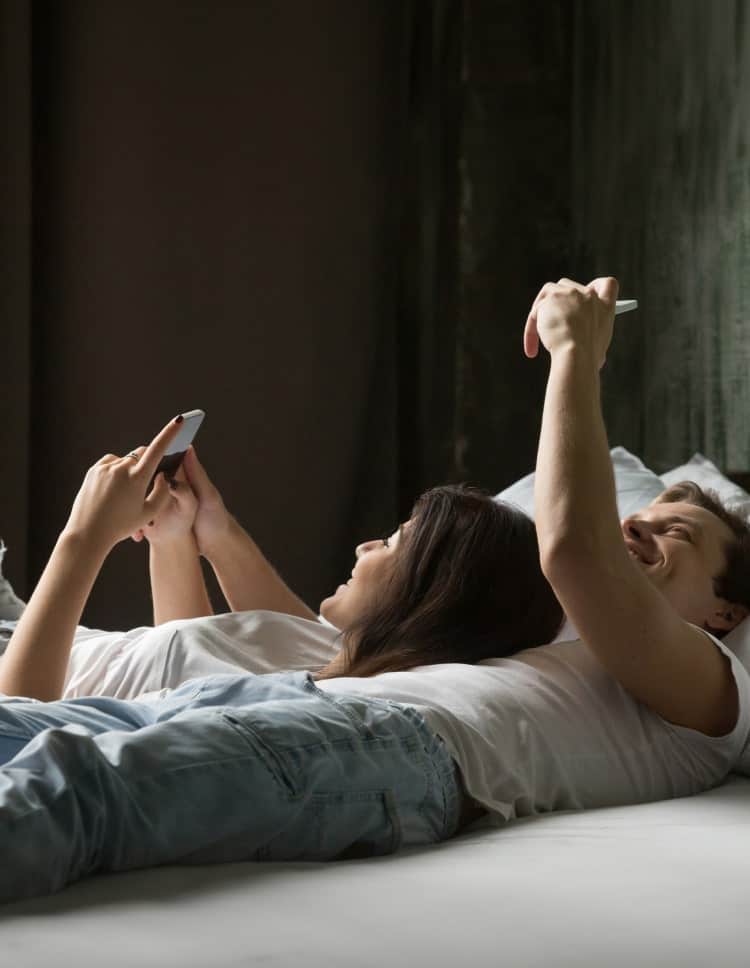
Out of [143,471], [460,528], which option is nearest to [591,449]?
[460,528]

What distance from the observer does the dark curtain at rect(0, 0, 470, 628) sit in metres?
2.63

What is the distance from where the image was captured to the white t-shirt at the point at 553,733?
3.61ft

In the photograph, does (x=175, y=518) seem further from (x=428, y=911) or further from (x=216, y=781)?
(x=428, y=911)

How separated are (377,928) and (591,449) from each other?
1.72 ft

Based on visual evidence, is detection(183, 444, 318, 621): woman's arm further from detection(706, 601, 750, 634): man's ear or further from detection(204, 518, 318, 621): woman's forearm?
detection(706, 601, 750, 634): man's ear

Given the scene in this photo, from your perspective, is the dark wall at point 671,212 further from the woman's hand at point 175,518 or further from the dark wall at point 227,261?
the woman's hand at point 175,518

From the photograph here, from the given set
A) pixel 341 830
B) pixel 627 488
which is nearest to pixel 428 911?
Answer: pixel 341 830

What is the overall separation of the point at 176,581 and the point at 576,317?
0.78 meters

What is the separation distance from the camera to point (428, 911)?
792 mm

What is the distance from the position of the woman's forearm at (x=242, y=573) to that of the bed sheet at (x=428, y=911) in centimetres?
86

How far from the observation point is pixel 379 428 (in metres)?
2.95

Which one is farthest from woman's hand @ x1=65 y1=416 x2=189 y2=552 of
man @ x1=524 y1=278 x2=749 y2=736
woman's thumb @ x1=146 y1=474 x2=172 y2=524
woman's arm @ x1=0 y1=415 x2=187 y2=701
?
man @ x1=524 y1=278 x2=749 y2=736

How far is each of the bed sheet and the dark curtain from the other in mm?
1770

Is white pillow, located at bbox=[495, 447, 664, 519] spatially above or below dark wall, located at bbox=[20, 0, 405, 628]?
below
